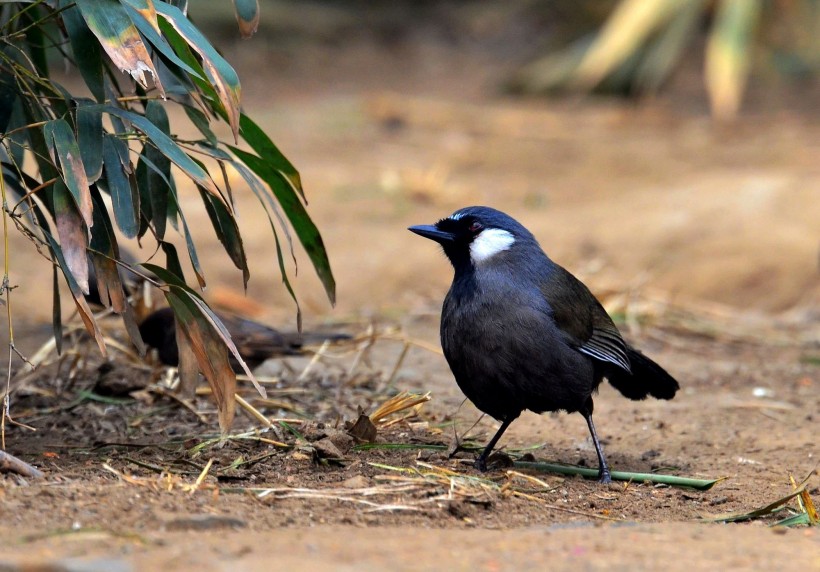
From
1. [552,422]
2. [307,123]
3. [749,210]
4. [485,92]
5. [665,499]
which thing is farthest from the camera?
[485,92]

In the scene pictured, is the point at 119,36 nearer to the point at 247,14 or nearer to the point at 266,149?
the point at 247,14

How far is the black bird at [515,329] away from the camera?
13.5ft

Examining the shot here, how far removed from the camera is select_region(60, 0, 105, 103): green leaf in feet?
12.7

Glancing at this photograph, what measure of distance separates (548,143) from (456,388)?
7.79m

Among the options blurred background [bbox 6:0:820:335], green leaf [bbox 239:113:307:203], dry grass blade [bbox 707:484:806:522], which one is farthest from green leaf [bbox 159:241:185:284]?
dry grass blade [bbox 707:484:806:522]

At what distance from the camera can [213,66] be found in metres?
3.66

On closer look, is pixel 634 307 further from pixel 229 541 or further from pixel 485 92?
pixel 485 92

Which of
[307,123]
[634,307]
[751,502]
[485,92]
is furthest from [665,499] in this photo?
[485,92]

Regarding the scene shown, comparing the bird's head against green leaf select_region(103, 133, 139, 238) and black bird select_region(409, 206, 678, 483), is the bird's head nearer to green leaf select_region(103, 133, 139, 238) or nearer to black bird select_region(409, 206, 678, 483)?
black bird select_region(409, 206, 678, 483)

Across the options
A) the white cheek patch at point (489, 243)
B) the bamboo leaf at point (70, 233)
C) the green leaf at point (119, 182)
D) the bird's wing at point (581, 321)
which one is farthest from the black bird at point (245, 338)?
the bamboo leaf at point (70, 233)

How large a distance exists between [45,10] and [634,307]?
454 centimetres

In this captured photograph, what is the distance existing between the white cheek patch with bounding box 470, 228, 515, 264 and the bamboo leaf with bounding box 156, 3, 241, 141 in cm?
114

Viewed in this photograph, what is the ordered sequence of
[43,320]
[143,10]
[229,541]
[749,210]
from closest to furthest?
[229,541] → [143,10] → [43,320] → [749,210]

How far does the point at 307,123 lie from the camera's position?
548 inches
